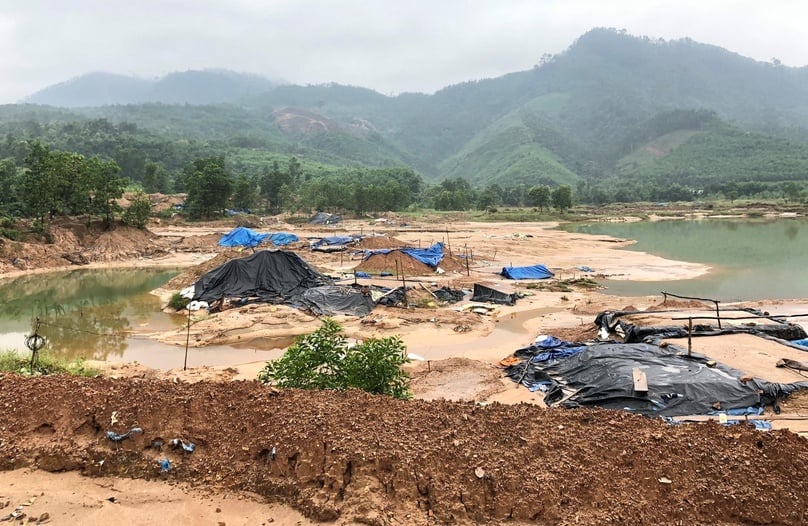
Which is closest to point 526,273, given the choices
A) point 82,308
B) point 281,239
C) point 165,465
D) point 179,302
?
point 179,302

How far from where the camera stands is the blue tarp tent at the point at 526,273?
95.0 feet

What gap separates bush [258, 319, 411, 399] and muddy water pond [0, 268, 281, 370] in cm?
670

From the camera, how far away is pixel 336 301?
20.5 m

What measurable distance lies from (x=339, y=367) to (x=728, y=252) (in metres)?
42.8

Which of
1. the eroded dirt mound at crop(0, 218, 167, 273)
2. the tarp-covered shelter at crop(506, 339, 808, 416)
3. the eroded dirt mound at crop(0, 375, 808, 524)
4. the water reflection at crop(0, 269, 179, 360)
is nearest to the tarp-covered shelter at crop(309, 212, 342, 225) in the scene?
the eroded dirt mound at crop(0, 218, 167, 273)

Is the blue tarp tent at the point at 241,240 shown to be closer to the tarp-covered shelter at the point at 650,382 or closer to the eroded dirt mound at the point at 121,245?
the eroded dirt mound at the point at 121,245

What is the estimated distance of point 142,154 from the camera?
98.6m

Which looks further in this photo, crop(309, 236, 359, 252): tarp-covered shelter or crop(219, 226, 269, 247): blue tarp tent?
crop(219, 226, 269, 247): blue tarp tent

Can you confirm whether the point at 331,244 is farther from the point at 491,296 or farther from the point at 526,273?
the point at 491,296

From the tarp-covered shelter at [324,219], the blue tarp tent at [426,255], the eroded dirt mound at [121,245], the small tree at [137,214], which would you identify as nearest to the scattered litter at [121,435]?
the blue tarp tent at [426,255]

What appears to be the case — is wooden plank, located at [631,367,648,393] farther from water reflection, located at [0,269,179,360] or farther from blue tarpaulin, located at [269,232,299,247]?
blue tarpaulin, located at [269,232,299,247]

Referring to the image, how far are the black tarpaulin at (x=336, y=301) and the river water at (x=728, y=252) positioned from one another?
13843 millimetres

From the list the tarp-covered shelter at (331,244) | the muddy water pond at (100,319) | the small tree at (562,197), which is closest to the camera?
the muddy water pond at (100,319)

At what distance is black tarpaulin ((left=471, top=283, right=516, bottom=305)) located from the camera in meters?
22.2
